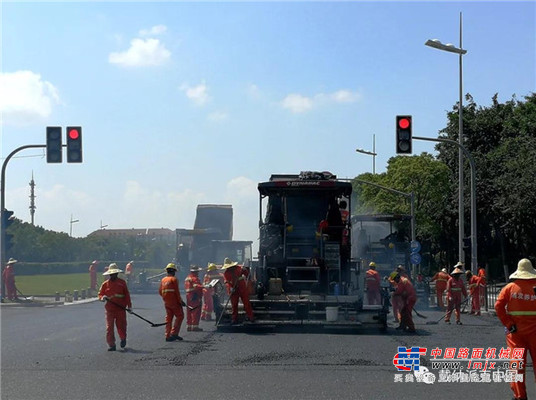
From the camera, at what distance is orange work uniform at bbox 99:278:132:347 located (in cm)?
1564

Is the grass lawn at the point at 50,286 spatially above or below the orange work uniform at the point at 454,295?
below

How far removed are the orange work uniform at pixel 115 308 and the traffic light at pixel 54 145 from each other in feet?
33.8

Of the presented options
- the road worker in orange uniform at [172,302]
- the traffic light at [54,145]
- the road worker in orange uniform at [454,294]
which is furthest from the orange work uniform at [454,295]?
the traffic light at [54,145]

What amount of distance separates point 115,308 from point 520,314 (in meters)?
8.13

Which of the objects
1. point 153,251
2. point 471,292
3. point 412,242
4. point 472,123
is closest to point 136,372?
point 471,292

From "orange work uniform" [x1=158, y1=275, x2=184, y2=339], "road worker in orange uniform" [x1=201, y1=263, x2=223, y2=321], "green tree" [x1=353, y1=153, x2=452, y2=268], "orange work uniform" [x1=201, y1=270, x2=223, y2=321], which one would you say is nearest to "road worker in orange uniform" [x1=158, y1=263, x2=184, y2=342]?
"orange work uniform" [x1=158, y1=275, x2=184, y2=339]

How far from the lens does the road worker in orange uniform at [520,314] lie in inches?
392

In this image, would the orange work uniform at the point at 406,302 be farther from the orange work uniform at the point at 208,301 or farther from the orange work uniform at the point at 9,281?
the orange work uniform at the point at 9,281

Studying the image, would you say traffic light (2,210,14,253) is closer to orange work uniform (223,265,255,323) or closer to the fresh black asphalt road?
the fresh black asphalt road

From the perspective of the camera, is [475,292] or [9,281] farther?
[9,281]

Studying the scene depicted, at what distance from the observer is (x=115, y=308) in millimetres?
15812

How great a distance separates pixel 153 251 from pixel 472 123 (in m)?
33.2

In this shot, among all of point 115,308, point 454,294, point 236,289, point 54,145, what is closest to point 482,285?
point 454,294

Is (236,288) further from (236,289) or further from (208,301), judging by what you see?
(208,301)
